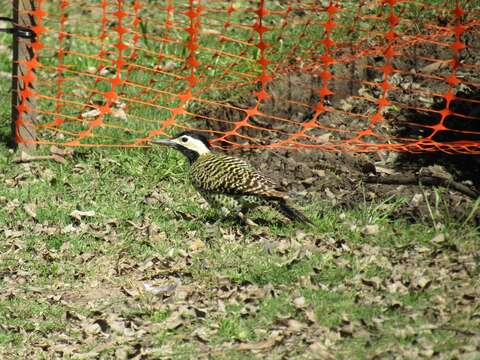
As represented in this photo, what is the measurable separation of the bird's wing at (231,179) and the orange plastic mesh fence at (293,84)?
1.23 meters

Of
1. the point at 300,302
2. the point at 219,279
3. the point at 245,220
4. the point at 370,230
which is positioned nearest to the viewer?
the point at 300,302

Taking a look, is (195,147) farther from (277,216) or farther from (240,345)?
(240,345)

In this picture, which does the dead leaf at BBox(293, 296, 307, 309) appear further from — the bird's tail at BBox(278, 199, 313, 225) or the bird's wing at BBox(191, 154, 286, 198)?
the bird's wing at BBox(191, 154, 286, 198)

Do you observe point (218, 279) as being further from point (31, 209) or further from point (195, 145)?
point (31, 209)

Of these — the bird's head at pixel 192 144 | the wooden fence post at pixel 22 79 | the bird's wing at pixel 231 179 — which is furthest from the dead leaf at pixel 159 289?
the wooden fence post at pixel 22 79

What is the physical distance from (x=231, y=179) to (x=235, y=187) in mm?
85

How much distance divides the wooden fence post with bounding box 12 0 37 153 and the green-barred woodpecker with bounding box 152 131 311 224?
219cm

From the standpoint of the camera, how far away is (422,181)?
8570mm

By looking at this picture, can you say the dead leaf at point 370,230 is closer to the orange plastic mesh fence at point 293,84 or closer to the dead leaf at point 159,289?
the dead leaf at point 159,289

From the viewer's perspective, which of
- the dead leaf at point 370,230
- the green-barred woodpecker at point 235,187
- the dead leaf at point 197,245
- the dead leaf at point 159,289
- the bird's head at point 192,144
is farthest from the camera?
the bird's head at point 192,144

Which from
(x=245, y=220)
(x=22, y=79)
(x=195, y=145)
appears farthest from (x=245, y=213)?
(x=22, y=79)

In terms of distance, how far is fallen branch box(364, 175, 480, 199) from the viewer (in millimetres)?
8318

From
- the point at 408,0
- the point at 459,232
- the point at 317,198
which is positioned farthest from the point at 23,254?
the point at 408,0

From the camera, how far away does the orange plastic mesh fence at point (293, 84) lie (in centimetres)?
990
